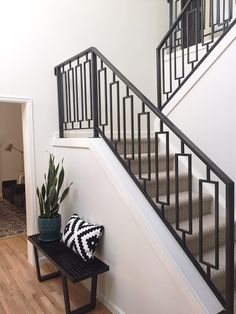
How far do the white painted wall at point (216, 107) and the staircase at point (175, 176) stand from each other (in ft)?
0.49

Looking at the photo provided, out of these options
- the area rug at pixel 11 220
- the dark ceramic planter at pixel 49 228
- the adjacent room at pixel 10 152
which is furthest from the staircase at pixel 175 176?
the adjacent room at pixel 10 152

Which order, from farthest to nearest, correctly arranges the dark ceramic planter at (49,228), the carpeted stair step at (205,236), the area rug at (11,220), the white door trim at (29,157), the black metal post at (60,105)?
the area rug at (11,220) → the black metal post at (60,105) → the white door trim at (29,157) → the dark ceramic planter at (49,228) → the carpeted stair step at (205,236)

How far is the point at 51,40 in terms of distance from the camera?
10.6ft

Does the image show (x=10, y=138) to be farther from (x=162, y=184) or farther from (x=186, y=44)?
(x=162, y=184)

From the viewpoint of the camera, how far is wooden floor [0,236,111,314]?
96.1 inches

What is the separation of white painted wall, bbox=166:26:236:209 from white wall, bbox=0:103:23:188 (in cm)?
540

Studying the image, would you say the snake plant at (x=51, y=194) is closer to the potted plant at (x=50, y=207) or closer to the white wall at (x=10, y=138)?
the potted plant at (x=50, y=207)

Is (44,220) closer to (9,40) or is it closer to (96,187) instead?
A: (96,187)

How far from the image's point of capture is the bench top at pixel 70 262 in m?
2.22

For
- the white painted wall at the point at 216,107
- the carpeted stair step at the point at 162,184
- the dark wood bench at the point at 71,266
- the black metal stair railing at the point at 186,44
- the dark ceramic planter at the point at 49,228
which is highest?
the black metal stair railing at the point at 186,44

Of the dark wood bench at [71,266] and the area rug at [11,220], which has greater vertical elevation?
the dark wood bench at [71,266]

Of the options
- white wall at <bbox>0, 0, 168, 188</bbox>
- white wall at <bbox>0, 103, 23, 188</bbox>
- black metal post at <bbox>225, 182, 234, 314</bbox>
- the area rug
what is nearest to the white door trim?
white wall at <bbox>0, 0, 168, 188</bbox>

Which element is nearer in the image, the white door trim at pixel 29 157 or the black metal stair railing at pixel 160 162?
the black metal stair railing at pixel 160 162

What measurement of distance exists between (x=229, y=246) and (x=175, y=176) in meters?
0.58
